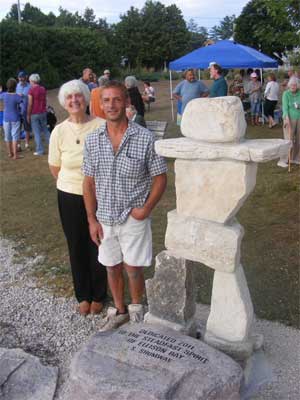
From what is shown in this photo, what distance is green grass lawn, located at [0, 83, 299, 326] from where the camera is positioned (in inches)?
171

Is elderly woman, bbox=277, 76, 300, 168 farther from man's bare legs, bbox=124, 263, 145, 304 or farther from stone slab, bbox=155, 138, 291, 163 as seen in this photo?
stone slab, bbox=155, 138, 291, 163

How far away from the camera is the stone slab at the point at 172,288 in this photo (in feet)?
10.3

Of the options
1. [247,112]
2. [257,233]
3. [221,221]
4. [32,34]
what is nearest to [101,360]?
[221,221]

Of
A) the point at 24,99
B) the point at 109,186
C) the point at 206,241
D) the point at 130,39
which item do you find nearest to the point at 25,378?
the point at 109,186

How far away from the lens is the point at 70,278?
4.80 metres

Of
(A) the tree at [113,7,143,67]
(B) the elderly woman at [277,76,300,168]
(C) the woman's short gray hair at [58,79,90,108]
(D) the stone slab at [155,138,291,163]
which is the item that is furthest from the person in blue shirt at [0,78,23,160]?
(A) the tree at [113,7,143,67]

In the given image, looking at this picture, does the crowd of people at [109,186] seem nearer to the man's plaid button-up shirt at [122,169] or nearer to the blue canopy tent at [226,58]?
the man's plaid button-up shirt at [122,169]

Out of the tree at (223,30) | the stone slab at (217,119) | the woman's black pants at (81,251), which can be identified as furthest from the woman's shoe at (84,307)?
the tree at (223,30)

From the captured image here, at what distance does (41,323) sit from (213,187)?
203 centimetres

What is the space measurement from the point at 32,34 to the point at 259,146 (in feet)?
82.2

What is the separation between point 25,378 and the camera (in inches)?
126

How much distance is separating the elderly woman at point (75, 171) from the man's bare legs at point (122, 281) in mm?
343

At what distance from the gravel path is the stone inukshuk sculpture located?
80 cm

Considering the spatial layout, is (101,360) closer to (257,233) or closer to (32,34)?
(257,233)
